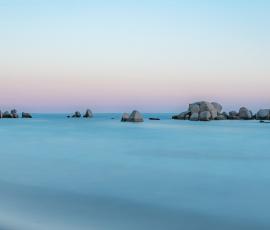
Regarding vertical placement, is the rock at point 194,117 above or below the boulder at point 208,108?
below

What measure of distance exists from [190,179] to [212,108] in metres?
84.4

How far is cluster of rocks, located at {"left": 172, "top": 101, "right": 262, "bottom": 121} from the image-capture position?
94.2m

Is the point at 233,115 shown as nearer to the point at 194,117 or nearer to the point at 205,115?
the point at 194,117

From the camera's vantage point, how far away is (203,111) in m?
94.7

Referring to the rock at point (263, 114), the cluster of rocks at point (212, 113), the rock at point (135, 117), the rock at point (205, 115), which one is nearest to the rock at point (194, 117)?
the cluster of rocks at point (212, 113)

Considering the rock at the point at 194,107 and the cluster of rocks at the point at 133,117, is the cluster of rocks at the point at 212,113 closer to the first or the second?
the rock at the point at 194,107

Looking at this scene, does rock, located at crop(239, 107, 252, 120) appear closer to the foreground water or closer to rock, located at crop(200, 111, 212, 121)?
rock, located at crop(200, 111, 212, 121)

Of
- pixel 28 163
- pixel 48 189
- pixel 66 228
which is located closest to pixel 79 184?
pixel 48 189

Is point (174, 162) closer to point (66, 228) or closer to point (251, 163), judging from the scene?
point (251, 163)

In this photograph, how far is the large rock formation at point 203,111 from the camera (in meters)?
93.6

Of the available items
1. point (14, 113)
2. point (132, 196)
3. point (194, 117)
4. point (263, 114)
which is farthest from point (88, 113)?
point (132, 196)

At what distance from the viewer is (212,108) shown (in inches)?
3802

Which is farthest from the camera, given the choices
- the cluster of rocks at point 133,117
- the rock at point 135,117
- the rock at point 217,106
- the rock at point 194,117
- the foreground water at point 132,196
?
the rock at point 217,106

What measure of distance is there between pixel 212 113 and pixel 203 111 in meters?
4.47
